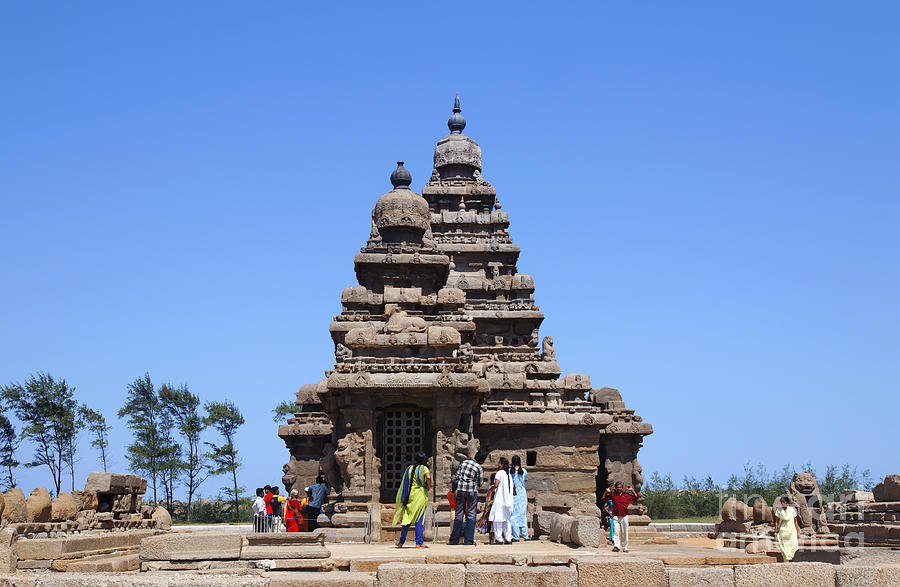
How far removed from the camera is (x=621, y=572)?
10594 mm

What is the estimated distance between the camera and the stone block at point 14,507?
13.5 metres

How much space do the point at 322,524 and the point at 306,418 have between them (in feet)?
21.7

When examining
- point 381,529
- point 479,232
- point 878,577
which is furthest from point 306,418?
point 878,577

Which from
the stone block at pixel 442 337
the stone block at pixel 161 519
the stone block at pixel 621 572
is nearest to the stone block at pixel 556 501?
the stone block at pixel 442 337

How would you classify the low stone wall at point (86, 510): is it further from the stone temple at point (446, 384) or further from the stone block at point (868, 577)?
the stone block at point (868, 577)

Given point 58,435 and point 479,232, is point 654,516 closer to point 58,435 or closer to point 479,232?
point 479,232

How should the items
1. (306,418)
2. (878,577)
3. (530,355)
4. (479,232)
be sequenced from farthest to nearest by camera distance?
(479,232), (530,355), (306,418), (878,577)

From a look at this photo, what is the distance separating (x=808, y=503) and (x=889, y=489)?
169 centimetres

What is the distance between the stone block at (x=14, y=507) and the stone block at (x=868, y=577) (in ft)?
37.1

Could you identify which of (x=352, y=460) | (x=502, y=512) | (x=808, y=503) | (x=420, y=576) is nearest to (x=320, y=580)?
(x=420, y=576)

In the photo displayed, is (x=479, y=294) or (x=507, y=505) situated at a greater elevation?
(x=479, y=294)

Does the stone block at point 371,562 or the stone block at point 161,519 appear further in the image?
the stone block at point 161,519

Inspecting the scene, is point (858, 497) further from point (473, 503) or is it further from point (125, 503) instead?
point (125, 503)

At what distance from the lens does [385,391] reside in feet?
65.4
